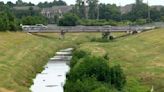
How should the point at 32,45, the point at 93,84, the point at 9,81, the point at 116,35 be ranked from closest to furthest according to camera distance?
the point at 93,84
the point at 9,81
the point at 32,45
the point at 116,35

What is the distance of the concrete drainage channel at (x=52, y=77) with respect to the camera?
53656 mm

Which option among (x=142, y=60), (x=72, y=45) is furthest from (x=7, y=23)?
(x=142, y=60)

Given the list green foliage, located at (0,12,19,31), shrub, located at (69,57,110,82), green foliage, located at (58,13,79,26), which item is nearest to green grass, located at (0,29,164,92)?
green foliage, located at (0,12,19,31)

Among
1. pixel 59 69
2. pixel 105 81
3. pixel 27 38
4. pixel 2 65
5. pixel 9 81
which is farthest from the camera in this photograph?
pixel 27 38

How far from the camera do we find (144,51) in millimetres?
84125

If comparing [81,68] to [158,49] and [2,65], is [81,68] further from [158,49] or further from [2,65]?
[158,49]

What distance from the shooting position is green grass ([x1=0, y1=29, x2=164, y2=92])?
52000 mm

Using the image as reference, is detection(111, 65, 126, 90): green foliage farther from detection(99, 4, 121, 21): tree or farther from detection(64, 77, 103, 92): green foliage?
detection(99, 4, 121, 21): tree

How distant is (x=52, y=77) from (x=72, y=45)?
5111 cm

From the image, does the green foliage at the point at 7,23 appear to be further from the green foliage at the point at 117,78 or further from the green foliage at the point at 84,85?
the green foliage at the point at 84,85

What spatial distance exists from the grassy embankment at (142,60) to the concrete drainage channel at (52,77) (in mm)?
6181

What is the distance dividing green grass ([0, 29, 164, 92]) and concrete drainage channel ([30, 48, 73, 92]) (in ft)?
3.41

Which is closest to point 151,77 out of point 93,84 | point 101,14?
point 93,84

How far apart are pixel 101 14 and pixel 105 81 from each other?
152 meters
